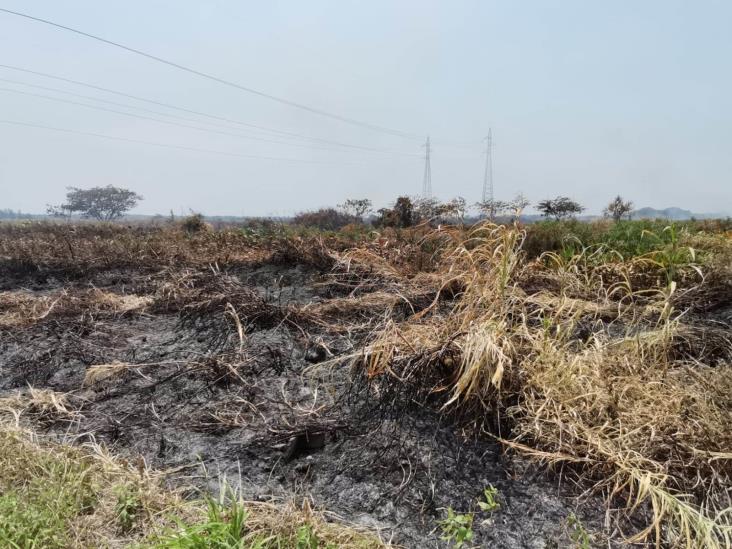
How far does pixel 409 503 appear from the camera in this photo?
182 cm

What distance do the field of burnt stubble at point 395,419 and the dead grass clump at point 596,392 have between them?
11 mm

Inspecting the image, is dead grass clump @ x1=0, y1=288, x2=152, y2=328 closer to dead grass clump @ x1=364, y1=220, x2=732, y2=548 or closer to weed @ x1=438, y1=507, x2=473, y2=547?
dead grass clump @ x1=364, y1=220, x2=732, y2=548

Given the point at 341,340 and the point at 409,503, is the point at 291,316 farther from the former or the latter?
the point at 409,503

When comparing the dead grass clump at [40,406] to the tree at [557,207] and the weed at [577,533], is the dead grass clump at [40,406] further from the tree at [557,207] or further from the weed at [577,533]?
the tree at [557,207]

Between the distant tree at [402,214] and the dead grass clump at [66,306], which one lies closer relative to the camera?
the dead grass clump at [66,306]

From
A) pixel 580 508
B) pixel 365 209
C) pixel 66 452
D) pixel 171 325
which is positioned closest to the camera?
pixel 580 508

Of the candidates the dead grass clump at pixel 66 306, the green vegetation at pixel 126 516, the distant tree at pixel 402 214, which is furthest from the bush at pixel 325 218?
the green vegetation at pixel 126 516

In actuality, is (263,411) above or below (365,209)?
below

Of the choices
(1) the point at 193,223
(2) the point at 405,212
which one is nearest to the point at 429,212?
(2) the point at 405,212

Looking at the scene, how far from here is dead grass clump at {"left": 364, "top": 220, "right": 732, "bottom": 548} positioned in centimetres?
171

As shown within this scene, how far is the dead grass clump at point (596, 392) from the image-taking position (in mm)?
1705

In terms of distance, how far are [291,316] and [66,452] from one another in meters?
1.83

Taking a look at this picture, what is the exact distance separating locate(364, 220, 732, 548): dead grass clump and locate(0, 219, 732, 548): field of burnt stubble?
1 cm

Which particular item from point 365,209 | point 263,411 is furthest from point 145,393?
point 365,209
